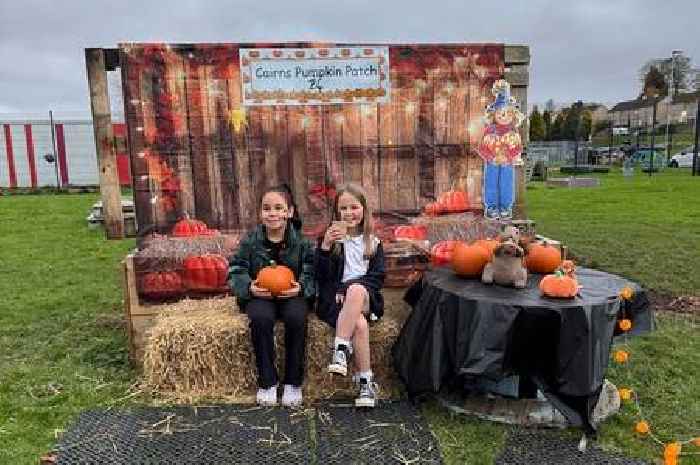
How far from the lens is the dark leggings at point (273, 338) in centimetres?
354

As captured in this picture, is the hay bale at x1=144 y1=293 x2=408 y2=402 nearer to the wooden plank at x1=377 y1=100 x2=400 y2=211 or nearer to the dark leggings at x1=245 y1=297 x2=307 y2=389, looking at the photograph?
the dark leggings at x1=245 y1=297 x2=307 y2=389

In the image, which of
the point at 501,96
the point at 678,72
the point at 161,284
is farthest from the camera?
the point at 678,72

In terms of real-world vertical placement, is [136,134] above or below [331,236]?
above

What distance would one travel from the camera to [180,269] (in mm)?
4133

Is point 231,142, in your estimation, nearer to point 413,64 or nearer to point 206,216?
point 206,216

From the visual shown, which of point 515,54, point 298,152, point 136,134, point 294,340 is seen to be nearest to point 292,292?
point 294,340

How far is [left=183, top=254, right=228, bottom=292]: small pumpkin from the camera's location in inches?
163

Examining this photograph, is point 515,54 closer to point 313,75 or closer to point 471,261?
point 313,75

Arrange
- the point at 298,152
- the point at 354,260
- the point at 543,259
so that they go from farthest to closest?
the point at 298,152
the point at 354,260
the point at 543,259

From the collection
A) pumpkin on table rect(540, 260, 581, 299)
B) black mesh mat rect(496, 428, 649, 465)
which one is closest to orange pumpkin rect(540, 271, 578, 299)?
pumpkin on table rect(540, 260, 581, 299)

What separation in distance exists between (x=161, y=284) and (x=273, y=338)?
3.28ft

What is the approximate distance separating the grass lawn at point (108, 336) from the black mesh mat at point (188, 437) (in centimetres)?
19

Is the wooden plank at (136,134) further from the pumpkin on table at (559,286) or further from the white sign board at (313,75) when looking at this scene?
the pumpkin on table at (559,286)

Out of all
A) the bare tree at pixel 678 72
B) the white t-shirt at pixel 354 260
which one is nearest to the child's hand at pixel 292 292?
the white t-shirt at pixel 354 260
